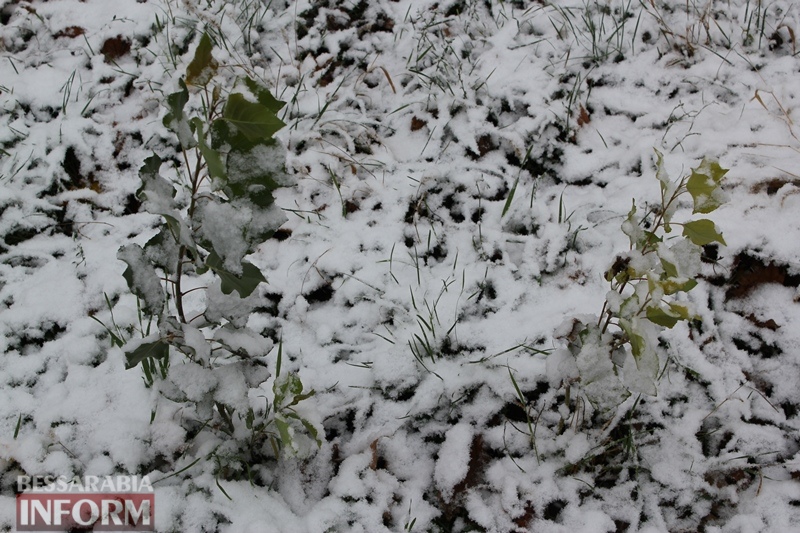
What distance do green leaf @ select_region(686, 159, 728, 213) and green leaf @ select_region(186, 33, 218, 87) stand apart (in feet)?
3.09

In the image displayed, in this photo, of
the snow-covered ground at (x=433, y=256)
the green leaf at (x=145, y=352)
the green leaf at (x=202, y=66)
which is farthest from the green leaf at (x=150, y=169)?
the snow-covered ground at (x=433, y=256)

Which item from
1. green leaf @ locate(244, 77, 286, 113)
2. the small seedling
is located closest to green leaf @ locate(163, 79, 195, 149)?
green leaf @ locate(244, 77, 286, 113)

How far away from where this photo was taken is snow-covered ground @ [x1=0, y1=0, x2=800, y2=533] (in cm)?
147

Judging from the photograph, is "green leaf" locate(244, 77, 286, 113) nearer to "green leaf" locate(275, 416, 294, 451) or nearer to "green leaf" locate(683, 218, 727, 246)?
"green leaf" locate(275, 416, 294, 451)

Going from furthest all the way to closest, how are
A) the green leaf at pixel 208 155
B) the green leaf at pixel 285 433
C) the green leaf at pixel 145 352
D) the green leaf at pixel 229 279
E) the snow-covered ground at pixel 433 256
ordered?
the snow-covered ground at pixel 433 256 < the green leaf at pixel 285 433 < the green leaf at pixel 145 352 < the green leaf at pixel 229 279 < the green leaf at pixel 208 155

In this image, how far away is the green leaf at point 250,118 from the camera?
97cm

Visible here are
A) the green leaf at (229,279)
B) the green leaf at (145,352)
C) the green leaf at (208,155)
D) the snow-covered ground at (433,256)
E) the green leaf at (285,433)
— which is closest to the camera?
the green leaf at (208,155)

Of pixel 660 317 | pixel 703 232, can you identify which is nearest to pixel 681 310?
pixel 660 317

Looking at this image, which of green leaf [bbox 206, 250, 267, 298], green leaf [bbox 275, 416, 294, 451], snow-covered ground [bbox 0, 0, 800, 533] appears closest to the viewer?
green leaf [bbox 206, 250, 267, 298]

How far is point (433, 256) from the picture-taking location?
201 centimetres

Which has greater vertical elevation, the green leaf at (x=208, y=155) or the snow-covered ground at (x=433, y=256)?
the green leaf at (x=208, y=155)

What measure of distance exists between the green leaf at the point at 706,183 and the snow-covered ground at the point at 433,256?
0.43m

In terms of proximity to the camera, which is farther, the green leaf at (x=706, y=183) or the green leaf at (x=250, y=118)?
the green leaf at (x=706, y=183)

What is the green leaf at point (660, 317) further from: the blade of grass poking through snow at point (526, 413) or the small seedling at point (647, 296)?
the blade of grass poking through snow at point (526, 413)
